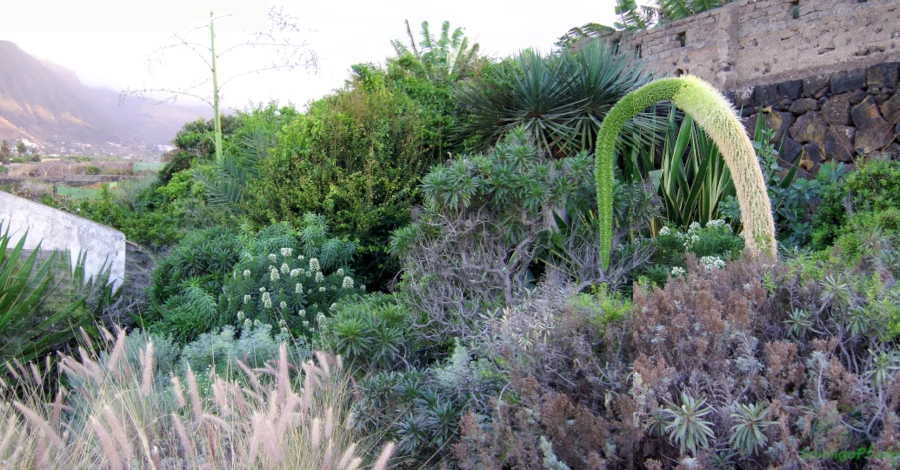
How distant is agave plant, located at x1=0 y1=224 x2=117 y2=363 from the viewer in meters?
5.04

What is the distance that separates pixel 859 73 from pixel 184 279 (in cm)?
764

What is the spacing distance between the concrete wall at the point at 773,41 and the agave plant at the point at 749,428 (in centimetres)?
659

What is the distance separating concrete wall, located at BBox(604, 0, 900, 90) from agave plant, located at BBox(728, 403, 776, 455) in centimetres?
659

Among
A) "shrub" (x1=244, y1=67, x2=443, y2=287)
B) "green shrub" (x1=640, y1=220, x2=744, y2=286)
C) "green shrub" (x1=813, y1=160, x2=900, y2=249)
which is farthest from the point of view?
"shrub" (x1=244, y1=67, x2=443, y2=287)

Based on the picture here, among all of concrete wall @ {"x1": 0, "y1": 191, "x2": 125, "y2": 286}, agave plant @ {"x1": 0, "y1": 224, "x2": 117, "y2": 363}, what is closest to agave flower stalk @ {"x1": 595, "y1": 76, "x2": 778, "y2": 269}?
agave plant @ {"x1": 0, "y1": 224, "x2": 117, "y2": 363}

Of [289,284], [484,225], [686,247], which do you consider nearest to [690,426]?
[686,247]

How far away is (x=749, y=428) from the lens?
176 cm

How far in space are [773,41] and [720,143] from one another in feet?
23.8

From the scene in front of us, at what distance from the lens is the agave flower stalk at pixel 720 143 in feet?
11.2

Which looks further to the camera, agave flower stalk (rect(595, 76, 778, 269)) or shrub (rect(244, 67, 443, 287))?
shrub (rect(244, 67, 443, 287))

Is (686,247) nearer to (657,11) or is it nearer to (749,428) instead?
(749,428)

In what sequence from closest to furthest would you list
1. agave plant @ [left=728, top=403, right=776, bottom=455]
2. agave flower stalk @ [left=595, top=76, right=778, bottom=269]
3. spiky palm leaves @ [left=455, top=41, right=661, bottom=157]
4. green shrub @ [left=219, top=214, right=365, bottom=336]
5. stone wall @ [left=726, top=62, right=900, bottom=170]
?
agave plant @ [left=728, top=403, right=776, bottom=455] → agave flower stalk @ [left=595, top=76, right=778, bottom=269] → green shrub @ [left=219, top=214, right=365, bottom=336] → stone wall @ [left=726, top=62, right=900, bottom=170] → spiky palm leaves @ [left=455, top=41, right=661, bottom=157]

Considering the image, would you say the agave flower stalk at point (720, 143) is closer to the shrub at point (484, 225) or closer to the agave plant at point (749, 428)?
the shrub at point (484, 225)

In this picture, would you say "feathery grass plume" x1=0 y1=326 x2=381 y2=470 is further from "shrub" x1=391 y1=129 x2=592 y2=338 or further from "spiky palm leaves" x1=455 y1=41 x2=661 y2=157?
"spiky palm leaves" x1=455 y1=41 x2=661 y2=157
